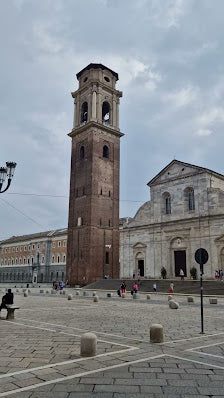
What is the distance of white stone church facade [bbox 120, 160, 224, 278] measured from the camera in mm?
32406

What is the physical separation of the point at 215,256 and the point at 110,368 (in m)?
28.3

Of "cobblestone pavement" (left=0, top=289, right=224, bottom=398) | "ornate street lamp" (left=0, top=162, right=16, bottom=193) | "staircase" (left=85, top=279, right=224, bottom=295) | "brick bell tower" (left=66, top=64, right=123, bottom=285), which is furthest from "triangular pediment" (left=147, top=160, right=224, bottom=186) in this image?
"cobblestone pavement" (left=0, top=289, right=224, bottom=398)

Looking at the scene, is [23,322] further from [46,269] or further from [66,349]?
[46,269]

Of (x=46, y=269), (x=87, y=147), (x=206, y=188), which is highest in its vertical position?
(x=87, y=147)

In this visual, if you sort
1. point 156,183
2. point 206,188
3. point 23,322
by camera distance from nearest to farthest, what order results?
point 23,322, point 206,188, point 156,183

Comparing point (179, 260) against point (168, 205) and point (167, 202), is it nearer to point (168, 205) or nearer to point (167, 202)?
point (168, 205)

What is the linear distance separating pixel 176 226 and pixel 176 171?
6542 mm

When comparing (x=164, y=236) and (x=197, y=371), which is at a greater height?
(x=164, y=236)

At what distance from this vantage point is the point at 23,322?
10.6m

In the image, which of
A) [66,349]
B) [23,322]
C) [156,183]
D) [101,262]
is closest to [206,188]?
[156,183]

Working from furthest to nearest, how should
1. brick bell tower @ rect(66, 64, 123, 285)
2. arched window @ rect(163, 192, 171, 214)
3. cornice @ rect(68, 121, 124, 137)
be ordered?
1. cornice @ rect(68, 121, 124, 137)
2. brick bell tower @ rect(66, 64, 123, 285)
3. arched window @ rect(163, 192, 171, 214)

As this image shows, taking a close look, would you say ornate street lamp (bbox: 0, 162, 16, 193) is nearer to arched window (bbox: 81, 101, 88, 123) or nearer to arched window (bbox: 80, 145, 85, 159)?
arched window (bbox: 80, 145, 85, 159)

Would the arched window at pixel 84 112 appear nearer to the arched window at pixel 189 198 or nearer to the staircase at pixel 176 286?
the arched window at pixel 189 198

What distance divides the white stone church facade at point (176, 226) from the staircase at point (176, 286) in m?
3.84
